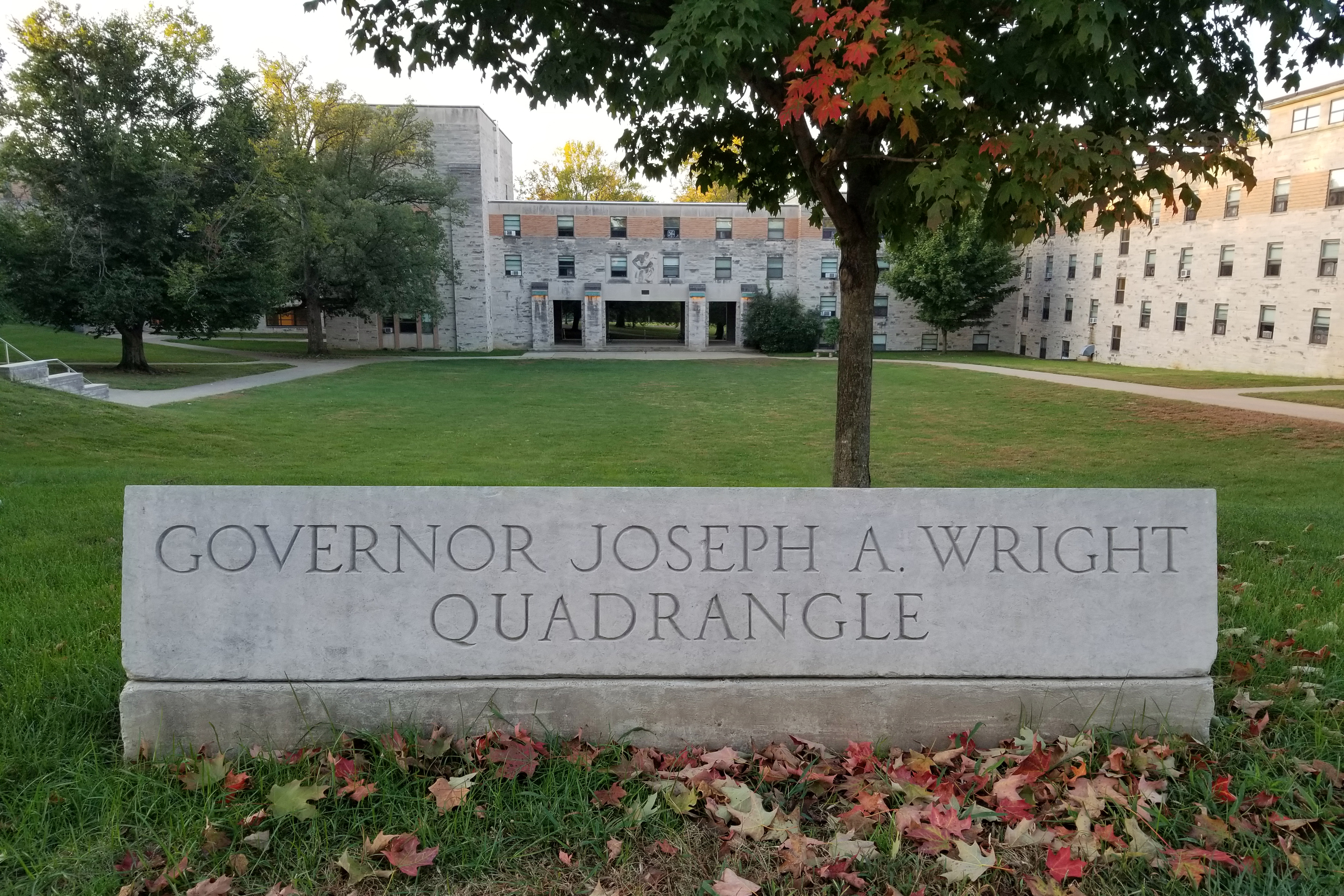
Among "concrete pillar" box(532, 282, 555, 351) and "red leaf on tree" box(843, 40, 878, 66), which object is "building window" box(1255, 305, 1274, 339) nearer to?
"concrete pillar" box(532, 282, 555, 351)

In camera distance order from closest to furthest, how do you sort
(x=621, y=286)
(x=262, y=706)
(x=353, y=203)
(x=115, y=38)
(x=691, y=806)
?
(x=691, y=806) < (x=262, y=706) < (x=115, y=38) < (x=353, y=203) < (x=621, y=286)

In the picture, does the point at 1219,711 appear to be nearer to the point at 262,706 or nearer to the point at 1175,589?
the point at 1175,589

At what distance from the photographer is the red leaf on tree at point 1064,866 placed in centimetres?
246

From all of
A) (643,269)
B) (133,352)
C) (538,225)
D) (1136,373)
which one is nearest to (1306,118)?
(1136,373)

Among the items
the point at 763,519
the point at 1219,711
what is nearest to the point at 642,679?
the point at 763,519

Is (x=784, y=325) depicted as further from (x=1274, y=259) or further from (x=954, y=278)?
(x=1274, y=259)

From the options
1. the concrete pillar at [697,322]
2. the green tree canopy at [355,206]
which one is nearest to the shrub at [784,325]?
the concrete pillar at [697,322]

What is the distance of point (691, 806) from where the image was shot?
2.82 metres

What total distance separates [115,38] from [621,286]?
28810 mm

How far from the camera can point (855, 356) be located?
21.3 feet

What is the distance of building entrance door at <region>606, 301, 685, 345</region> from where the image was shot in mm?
62531

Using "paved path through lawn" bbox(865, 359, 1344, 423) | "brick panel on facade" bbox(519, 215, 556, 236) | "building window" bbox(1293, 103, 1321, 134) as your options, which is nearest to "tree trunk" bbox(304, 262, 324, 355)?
"brick panel on facade" bbox(519, 215, 556, 236)

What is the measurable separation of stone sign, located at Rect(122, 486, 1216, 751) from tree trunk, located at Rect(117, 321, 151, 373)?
28.0 metres

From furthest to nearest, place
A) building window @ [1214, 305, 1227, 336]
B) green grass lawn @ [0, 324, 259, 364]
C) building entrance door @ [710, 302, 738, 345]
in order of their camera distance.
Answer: building entrance door @ [710, 302, 738, 345] → building window @ [1214, 305, 1227, 336] → green grass lawn @ [0, 324, 259, 364]
